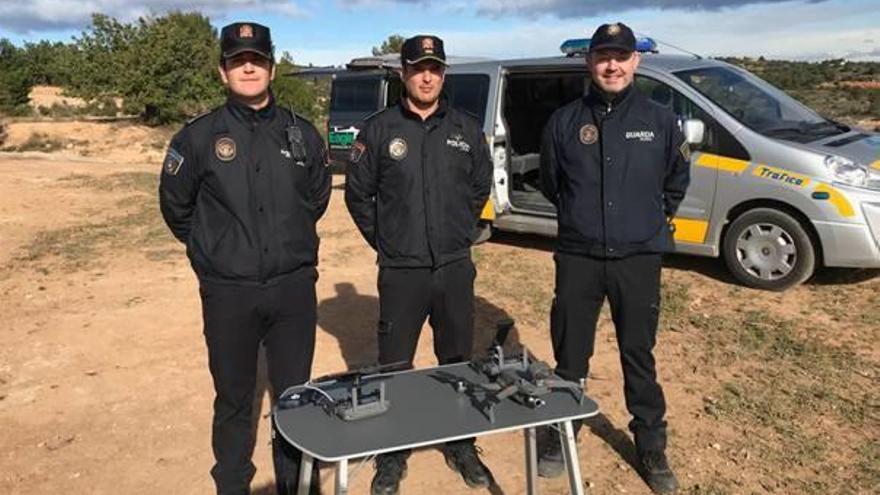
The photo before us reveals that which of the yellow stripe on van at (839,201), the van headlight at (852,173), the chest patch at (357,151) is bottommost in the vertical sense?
the yellow stripe on van at (839,201)

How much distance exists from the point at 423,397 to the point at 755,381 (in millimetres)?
2853

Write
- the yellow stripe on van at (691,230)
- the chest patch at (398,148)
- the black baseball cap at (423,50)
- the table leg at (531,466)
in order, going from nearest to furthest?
1. the table leg at (531,466)
2. the black baseball cap at (423,50)
3. the chest patch at (398,148)
4. the yellow stripe on van at (691,230)

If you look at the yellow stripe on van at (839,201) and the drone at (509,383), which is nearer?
the drone at (509,383)

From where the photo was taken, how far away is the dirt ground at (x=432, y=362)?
3.46 metres

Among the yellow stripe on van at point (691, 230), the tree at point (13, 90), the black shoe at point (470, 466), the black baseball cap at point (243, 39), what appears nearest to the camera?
the black baseball cap at point (243, 39)

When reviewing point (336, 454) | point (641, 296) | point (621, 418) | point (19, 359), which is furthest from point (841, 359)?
point (19, 359)

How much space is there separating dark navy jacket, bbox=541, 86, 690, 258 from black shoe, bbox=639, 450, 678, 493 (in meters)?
0.95

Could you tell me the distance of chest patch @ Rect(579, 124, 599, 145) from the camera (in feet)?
10.3

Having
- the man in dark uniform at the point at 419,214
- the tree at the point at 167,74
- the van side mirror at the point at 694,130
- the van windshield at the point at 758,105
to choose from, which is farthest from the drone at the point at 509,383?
the tree at the point at 167,74

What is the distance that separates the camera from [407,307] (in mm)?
3295

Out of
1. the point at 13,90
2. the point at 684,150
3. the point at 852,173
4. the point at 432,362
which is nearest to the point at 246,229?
the point at 684,150

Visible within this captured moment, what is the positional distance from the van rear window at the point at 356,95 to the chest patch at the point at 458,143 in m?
7.66

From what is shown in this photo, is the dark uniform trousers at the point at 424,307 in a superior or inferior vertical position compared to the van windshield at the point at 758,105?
Result: inferior

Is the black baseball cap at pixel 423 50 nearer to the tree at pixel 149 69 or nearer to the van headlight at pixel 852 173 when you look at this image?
the van headlight at pixel 852 173
